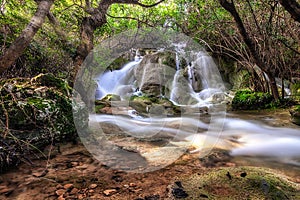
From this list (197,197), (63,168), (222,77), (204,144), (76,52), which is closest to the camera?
(197,197)

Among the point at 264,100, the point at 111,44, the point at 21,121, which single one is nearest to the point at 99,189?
the point at 21,121

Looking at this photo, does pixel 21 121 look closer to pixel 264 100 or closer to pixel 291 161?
pixel 291 161

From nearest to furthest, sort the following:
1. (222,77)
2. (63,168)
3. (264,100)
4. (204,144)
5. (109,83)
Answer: (63,168) → (204,144) → (264,100) → (109,83) → (222,77)

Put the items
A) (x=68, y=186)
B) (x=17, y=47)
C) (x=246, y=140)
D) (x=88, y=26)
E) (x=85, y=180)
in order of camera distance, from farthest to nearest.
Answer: (x=88, y=26) < (x=246, y=140) < (x=17, y=47) < (x=85, y=180) < (x=68, y=186)

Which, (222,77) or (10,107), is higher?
(222,77)

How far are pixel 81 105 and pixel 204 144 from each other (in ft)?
7.00

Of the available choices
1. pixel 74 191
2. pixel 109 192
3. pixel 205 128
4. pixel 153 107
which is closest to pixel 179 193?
pixel 109 192

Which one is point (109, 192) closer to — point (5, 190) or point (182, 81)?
point (5, 190)

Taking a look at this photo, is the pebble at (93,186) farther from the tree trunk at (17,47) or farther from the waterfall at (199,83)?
the waterfall at (199,83)

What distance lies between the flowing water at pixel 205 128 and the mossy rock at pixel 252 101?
A: 532 mm

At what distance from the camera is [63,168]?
2.09 m

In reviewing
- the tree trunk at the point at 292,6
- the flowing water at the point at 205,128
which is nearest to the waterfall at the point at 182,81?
the flowing water at the point at 205,128

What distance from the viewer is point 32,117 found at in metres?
2.41

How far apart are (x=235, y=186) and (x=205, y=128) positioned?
308cm
